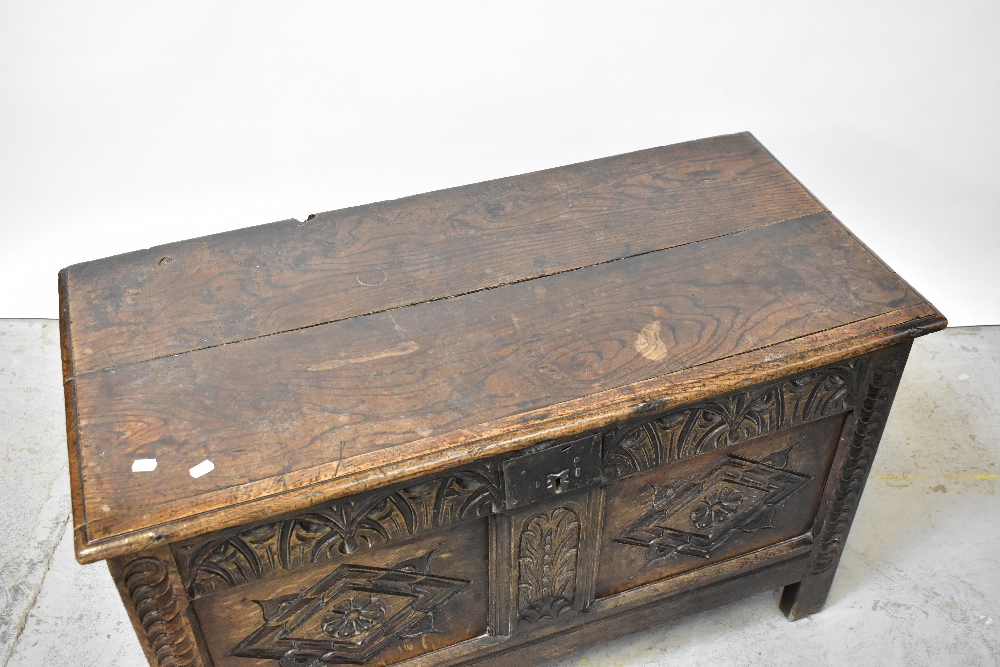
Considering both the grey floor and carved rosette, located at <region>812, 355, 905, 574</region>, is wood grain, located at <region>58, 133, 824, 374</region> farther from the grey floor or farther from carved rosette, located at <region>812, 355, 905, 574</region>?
the grey floor

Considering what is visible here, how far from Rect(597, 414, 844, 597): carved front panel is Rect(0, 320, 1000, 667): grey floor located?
31cm

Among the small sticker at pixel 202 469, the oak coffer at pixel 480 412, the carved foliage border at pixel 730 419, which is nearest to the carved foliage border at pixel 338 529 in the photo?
the oak coffer at pixel 480 412

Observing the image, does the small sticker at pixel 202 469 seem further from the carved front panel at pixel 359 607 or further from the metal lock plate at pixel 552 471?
the metal lock plate at pixel 552 471

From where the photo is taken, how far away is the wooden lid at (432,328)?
1.84m

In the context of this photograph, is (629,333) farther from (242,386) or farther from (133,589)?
(133,589)

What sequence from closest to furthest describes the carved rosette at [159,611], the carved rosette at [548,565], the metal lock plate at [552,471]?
the carved rosette at [159,611] < the metal lock plate at [552,471] < the carved rosette at [548,565]

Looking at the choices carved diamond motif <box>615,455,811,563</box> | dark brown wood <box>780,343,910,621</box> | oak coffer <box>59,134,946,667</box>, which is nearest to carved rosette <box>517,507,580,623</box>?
oak coffer <box>59,134,946,667</box>

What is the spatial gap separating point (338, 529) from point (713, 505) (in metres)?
0.81

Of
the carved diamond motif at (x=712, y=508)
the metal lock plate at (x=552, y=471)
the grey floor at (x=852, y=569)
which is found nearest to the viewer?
the metal lock plate at (x=552, y=471)

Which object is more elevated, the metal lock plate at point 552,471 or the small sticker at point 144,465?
the small sticker at point 144,465

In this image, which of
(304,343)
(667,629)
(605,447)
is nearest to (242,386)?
(304,343)

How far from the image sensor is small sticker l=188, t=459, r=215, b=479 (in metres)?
1.82

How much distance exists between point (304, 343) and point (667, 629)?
1162mm

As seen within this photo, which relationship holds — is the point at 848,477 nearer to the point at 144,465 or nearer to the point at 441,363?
the point at 441,363
